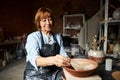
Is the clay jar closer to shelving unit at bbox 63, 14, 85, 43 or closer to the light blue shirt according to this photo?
the light blue shirt

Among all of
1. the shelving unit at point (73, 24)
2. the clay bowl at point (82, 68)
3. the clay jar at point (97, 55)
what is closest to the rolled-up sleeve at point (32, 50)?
the clay bowl at point (82, 68)

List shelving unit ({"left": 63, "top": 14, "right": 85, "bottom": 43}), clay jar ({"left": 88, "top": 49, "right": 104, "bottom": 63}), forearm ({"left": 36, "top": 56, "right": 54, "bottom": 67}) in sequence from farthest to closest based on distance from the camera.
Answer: shelving unit ({"left": 63, "top": 14, "right": 85, "bottom": 43}) → clay jar ({"left": 88, "top": 49, "right": 104, "bottom": 63}) → forearm ({"left": 36, "top": 56, "right": 54, "bottom": 67})

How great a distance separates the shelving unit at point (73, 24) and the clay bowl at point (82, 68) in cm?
351

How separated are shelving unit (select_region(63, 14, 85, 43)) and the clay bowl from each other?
3511mm

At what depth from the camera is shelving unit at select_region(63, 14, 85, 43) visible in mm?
4718

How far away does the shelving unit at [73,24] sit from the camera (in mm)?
4718

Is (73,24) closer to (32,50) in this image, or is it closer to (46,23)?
(46,23)

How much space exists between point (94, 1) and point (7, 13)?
3.01 m

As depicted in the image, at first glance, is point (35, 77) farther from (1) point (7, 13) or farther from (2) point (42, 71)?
(1) point (7, 13)

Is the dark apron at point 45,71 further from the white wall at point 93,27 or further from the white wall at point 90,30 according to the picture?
the white wall at point 93,27

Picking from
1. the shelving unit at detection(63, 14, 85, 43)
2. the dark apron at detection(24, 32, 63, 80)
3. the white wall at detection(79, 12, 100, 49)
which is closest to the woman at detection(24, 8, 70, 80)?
the dark apron at detection(24, 32, 63, 80)

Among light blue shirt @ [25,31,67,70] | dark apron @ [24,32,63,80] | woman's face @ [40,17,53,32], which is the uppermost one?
woman's face @ [40,17,53,32]

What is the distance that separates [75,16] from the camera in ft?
16.2

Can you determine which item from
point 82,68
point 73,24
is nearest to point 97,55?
point 82,68
